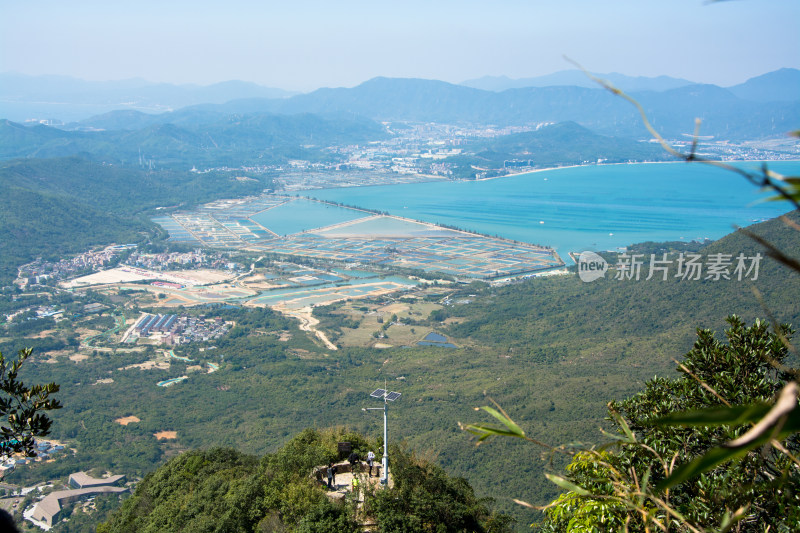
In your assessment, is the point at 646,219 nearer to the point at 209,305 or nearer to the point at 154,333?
the point at 209,305

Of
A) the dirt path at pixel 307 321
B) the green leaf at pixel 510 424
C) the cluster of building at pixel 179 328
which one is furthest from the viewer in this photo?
the cluster of building at pixel 179 328

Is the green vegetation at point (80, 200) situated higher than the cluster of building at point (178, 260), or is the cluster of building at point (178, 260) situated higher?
the green vegetation at point (80, 200)

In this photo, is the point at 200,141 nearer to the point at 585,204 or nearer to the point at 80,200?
the point at 80,200

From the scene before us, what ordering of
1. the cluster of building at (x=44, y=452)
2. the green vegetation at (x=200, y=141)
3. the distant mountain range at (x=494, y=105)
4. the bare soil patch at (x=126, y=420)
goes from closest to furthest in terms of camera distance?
the cluster of building at (x=44, y=452), the bare soil patch at (x=126, y=420), the green vegetation at (x=200, y=141), the distant mountain range at (x=494, y=105)

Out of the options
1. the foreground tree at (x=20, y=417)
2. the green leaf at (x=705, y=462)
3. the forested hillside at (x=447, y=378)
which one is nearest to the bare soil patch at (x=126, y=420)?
the forested hillside at (x=447, y=378)

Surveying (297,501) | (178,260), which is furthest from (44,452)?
(178,260)

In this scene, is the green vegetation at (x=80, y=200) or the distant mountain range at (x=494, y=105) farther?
the distant mountain range at (x=494, y=105)

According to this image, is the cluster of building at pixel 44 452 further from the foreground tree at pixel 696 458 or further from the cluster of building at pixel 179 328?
the foreground tree at pixel 696 458
